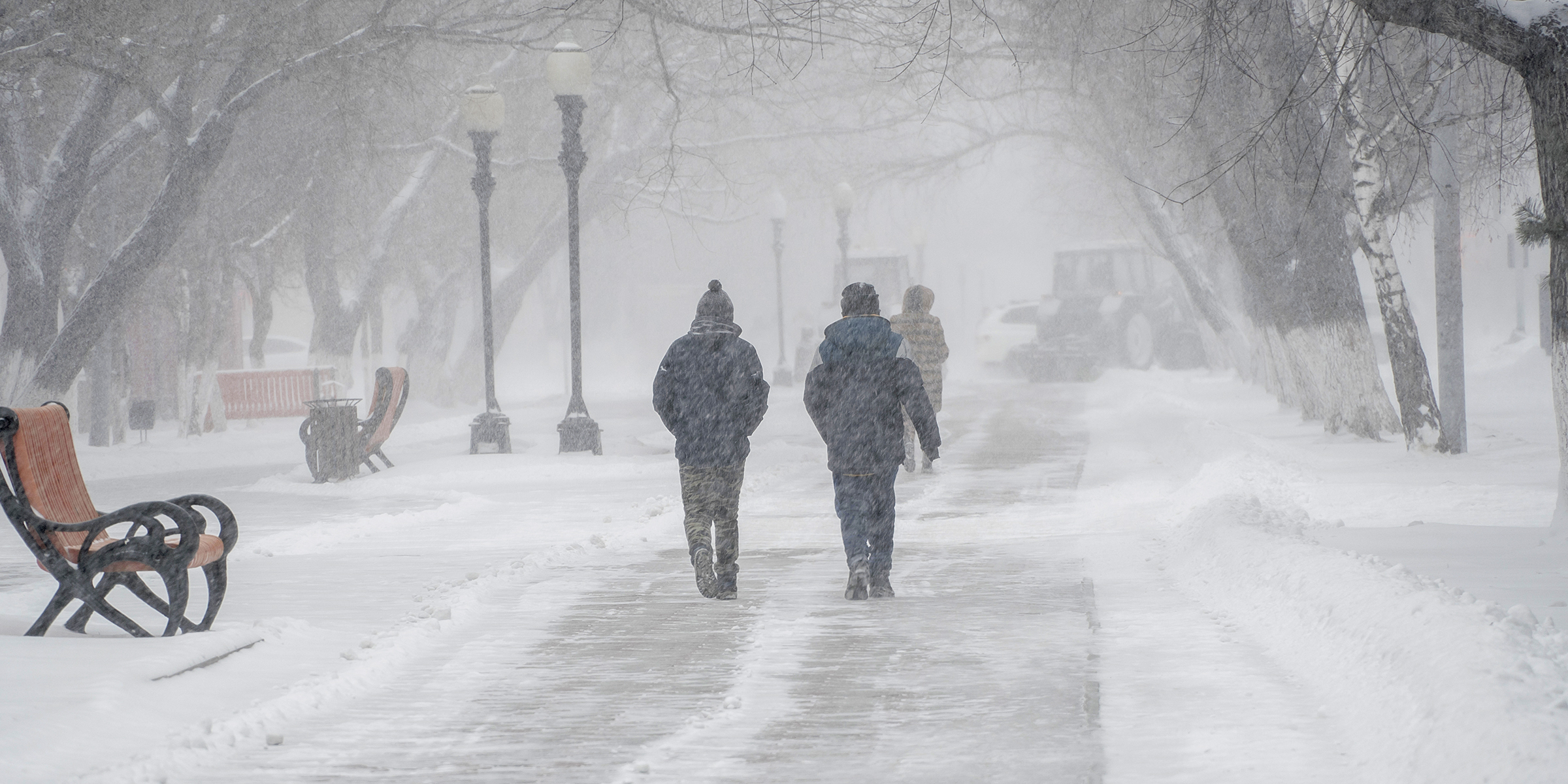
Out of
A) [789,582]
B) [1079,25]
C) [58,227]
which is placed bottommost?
[789,582]

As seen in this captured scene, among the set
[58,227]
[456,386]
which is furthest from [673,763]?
[456,386]

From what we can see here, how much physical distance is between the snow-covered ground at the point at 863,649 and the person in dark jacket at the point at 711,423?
29 cm

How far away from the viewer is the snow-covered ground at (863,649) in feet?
15.4

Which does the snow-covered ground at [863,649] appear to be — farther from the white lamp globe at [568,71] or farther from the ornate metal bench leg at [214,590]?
the white lamp globe at [568,71]

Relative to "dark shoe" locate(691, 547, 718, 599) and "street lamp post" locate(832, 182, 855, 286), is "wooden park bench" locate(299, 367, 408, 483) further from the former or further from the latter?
"street lamp post" locate(832, 182, 855, 286)

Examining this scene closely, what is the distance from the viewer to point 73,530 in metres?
6.19

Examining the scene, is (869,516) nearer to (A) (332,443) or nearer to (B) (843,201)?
(A) (332,443)

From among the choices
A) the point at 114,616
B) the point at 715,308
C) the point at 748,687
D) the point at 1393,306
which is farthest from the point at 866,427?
the point at 1393,306

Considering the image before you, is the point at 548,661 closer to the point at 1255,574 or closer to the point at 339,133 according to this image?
the point at 1255,574

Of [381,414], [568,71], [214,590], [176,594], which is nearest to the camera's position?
[176,594]

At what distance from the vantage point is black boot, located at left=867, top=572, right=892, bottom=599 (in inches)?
301

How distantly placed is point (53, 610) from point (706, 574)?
9.68 ft

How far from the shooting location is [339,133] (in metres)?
21.6

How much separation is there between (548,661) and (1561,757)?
377 cm
